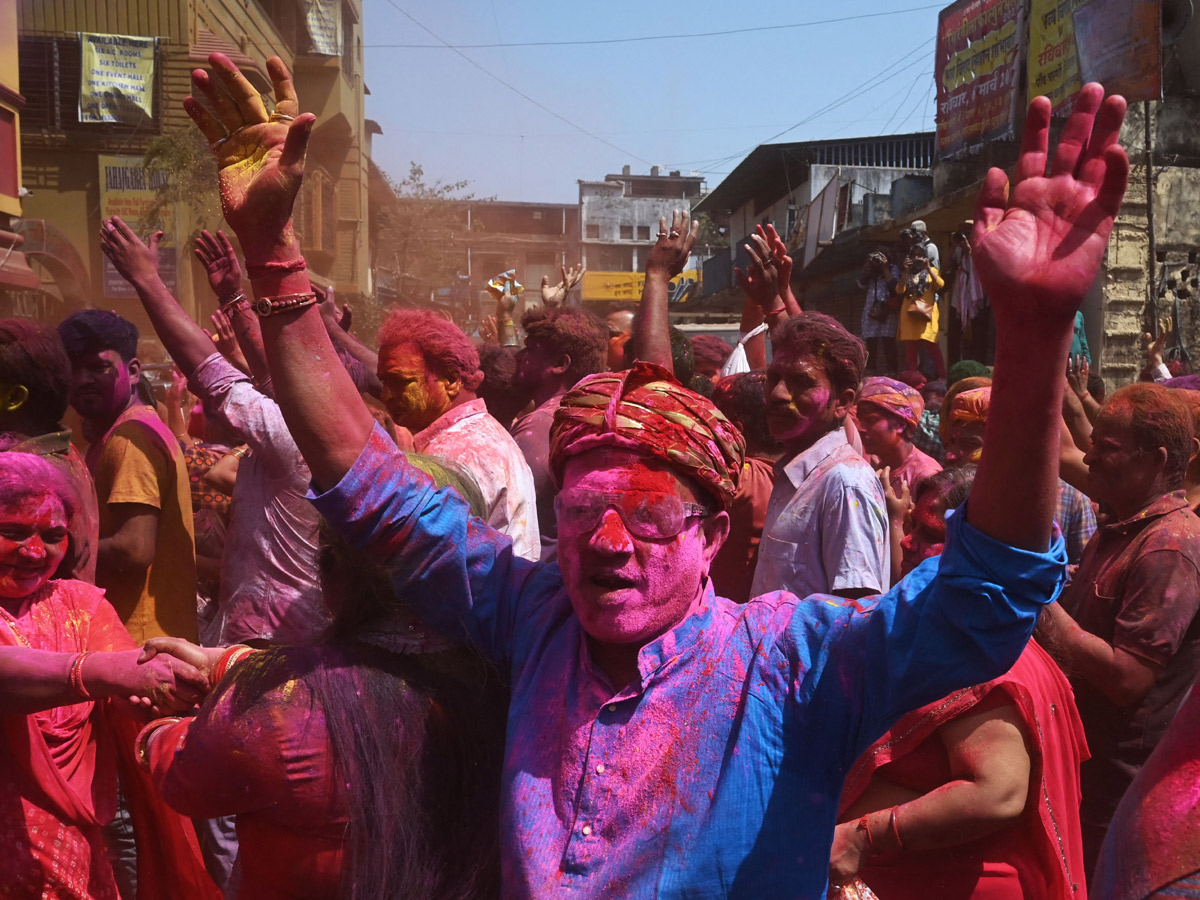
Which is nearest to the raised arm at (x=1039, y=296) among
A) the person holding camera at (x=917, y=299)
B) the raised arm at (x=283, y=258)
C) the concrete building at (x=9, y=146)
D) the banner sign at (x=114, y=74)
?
the raised arm at (x=283, y=258)

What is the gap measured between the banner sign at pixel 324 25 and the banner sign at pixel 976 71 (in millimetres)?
19768

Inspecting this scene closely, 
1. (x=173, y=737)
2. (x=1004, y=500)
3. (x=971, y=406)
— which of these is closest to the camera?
(x=1004, y=500)

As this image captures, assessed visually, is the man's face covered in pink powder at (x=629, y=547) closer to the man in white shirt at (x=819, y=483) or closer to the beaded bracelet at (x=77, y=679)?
the beaded bracelet at (x=77, y=679)

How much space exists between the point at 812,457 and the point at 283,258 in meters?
2.12

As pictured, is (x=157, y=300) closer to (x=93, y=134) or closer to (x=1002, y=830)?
(x=1002, y=830)

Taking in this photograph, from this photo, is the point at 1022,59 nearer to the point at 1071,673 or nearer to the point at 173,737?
the point at 1071,673

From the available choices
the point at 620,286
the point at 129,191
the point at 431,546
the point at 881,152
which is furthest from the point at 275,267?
the point at 620,286

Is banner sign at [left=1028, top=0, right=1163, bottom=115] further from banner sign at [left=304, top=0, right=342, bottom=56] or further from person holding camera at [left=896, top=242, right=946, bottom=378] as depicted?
banner sign at [left=304, top=0, right=342, bottom=56]

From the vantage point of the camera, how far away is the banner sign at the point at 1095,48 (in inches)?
431

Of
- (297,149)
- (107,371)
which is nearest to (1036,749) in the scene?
(297,149)

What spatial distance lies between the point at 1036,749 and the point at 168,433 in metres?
2.94

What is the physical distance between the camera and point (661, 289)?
14.0ft

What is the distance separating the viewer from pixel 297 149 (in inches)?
71.0

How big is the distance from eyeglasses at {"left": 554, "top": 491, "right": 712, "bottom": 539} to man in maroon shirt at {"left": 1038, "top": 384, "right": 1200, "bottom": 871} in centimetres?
182
